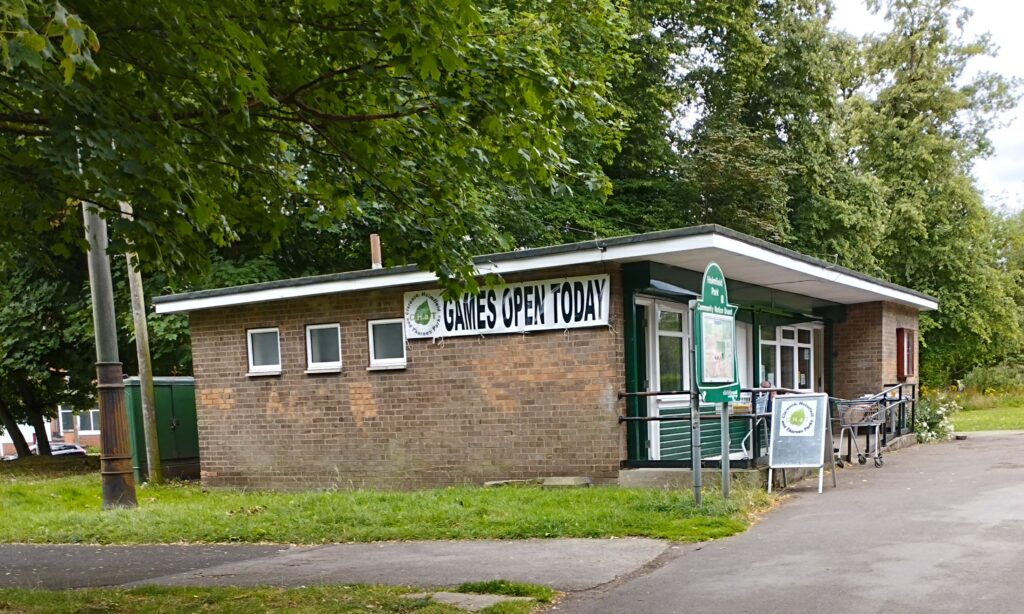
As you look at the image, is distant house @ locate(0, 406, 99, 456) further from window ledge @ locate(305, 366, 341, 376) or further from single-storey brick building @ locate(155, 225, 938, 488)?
window ledge @ locate(305, 366, 341, 376)

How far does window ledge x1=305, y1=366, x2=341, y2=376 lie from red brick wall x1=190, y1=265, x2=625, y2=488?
10 centimetres

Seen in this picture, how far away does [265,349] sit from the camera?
15289 mm

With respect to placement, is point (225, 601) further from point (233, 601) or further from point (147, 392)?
point (147, 392)

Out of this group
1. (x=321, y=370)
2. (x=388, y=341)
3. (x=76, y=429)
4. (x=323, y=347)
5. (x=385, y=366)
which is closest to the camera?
(x=385, y=366)

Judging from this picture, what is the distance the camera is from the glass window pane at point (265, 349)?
49.8 feet

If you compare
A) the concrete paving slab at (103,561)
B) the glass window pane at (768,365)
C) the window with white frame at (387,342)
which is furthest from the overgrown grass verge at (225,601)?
the glass window pane at (768,365)

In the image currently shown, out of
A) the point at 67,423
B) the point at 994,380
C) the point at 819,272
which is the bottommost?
the point at 67,423

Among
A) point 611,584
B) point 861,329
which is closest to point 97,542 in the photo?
point 611,584

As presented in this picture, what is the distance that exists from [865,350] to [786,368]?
2311 mm

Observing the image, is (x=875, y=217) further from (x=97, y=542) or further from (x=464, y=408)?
(x=97, y=542)

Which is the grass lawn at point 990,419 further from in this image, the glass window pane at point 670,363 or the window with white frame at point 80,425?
the window with white frame at point 80,425

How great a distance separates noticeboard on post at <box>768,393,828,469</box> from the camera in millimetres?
11078

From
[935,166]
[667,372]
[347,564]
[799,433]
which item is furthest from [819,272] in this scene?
[935,166]

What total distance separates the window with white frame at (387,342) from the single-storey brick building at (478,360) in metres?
0.02
